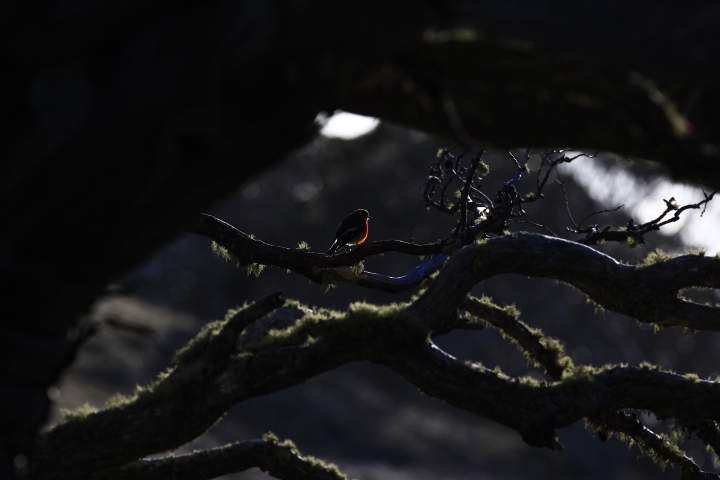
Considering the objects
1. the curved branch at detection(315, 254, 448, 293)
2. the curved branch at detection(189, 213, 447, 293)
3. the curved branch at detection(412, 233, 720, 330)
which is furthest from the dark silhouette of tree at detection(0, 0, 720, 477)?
the curved branch at detection(315, 254, 448, 293)

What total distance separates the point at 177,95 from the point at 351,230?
7526mm

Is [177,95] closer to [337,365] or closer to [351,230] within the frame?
[337,365]

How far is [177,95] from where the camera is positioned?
289cm

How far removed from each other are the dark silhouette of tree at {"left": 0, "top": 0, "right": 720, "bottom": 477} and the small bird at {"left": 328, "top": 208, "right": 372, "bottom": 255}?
6939 mm

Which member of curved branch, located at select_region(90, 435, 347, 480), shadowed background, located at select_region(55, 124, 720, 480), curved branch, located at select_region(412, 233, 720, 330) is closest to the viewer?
curved branch, located at select_region(412, 233, 720, 330)

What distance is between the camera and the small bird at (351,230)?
10.3 meters

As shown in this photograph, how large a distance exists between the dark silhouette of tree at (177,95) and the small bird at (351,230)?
6939 mm

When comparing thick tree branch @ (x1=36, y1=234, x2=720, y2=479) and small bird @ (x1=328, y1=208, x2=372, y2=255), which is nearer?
thick tree branch @ (x1=36, y1=234, x2=720, y2=479)

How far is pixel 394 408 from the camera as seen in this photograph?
Result: 1139 inches

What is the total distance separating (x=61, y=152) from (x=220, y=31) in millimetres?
664

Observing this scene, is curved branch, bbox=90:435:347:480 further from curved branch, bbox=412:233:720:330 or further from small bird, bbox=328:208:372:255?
small bird, bbox=328:208:372:255

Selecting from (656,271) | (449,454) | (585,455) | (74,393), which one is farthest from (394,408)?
(656,271)

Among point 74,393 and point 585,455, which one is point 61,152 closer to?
point 74,393

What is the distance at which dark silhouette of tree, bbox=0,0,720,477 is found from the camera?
288 cm
